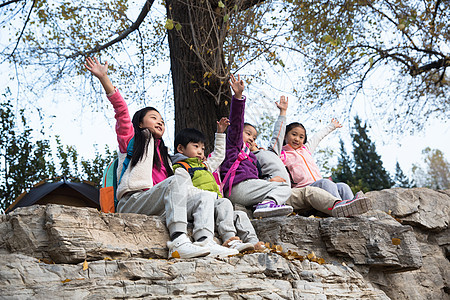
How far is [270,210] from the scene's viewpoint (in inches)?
193

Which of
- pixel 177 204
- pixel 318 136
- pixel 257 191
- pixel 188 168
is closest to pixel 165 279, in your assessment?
pixel 177 204

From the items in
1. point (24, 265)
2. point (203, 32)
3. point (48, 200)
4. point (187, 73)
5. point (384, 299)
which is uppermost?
point (203, 32)

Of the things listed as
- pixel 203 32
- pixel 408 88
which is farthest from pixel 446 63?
pixel 203 32

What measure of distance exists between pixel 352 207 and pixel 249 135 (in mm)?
1744

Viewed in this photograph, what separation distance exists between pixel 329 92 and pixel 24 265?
24.9 ft

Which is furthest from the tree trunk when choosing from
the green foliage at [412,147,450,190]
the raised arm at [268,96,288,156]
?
the green foliage at [412,147,450,190]

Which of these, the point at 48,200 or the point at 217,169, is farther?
the point at 48,200

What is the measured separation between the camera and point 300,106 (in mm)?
9852

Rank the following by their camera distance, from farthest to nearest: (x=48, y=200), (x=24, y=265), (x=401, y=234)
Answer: (x=48, y=200)
(x=401, y=234)
(x=24, y=265)

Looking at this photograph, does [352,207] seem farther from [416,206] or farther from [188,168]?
[416,206]

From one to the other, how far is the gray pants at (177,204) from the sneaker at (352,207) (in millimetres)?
1517

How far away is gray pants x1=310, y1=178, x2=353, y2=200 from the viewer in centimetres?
557

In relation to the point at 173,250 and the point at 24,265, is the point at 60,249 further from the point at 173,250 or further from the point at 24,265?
the point at 173,250

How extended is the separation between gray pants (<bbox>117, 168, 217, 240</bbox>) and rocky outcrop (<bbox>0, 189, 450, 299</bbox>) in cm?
18
